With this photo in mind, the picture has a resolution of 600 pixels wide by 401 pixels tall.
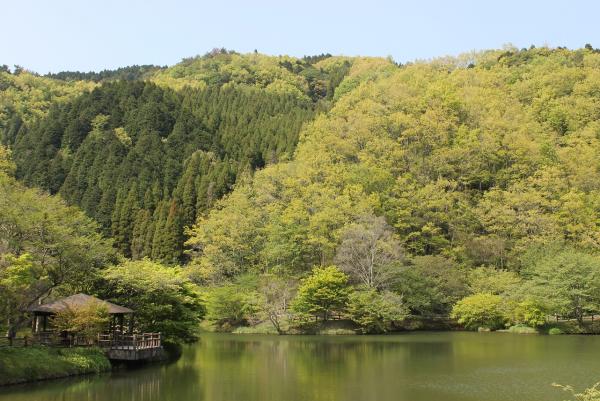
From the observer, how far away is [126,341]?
104 feet

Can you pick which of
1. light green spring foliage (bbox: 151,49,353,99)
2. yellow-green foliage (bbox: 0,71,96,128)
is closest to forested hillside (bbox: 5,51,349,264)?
yellow-green foliage (bbox: 0,71,96,128)

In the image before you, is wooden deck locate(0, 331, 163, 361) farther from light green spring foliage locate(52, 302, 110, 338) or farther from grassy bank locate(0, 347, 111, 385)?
grassy bank locate(0, 347, 111, 385)

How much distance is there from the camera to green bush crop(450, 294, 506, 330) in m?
55.6

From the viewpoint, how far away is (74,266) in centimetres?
3297

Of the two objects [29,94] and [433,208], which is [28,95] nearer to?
[29,94]

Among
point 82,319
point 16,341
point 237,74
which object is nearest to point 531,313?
point 82,319

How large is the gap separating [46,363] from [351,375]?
12.8 meters

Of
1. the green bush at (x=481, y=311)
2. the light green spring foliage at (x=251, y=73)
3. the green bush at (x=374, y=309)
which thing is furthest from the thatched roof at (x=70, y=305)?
the light green spring foliage at (x=251, y=73)

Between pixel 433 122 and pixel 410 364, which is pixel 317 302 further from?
pixel 433 122

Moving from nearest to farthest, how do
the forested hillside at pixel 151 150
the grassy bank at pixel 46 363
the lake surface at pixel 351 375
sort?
the lake surface at pixel 351 375 < the grassy bank at pixel 46 363 < the forested hillside at pixel 151 150

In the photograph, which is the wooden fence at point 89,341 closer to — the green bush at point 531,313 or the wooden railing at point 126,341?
the wooden railing at point 126,341

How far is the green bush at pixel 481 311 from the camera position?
55.6 metres

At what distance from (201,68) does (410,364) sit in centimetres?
15428

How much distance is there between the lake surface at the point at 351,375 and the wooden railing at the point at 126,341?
162 cm
